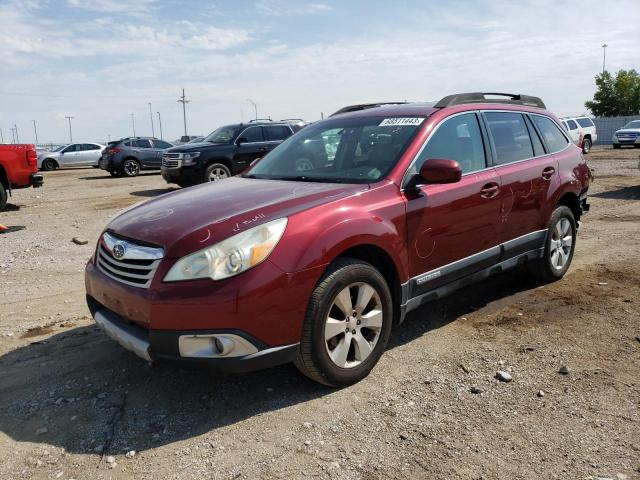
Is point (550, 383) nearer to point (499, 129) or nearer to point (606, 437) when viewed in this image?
point (606, 437)

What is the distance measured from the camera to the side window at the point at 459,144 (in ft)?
13.2

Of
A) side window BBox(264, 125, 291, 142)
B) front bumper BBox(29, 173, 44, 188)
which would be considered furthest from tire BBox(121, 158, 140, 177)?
front bumper BBox(29, 173, 44, 188)

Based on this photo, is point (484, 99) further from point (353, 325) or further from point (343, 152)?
point (353, 325)

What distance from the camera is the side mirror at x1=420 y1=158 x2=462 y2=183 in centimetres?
357

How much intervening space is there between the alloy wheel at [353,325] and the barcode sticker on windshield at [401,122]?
1.39m

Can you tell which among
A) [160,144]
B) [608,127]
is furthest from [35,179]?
[608,127]

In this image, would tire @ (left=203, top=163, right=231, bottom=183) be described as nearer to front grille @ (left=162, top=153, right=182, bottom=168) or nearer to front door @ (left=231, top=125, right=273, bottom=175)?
front door @ (left=231, top=125, right=273, bottom=175)

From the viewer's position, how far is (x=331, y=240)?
320cm

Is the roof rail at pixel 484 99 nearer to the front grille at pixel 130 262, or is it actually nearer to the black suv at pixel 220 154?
the front grille at pixel 130 262

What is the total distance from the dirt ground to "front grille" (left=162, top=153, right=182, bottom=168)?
29.1ft

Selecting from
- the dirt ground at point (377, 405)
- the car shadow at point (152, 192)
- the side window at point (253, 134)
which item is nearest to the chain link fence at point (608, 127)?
the side window at point (253, 134)

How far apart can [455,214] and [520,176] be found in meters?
1.06

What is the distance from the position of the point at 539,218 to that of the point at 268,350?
3.15 metres

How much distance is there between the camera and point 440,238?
392cm
